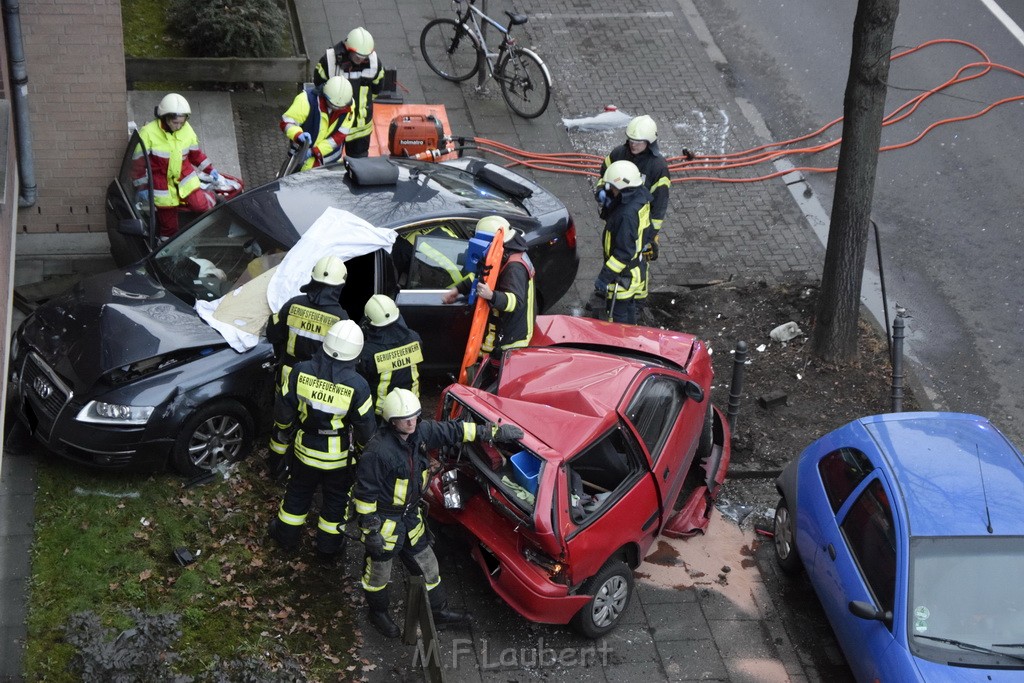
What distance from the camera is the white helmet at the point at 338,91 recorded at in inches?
413

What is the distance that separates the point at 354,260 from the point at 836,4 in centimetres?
978

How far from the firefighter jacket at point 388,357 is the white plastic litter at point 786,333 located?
3.97 metres

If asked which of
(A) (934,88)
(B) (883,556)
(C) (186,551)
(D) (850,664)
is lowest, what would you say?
(C) (186,551)

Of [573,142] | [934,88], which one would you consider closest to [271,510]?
[573,142]

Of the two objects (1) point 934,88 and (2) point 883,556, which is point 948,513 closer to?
(2) point 883,556

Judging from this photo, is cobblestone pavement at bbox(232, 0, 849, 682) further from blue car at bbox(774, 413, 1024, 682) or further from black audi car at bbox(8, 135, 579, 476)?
black audi car at bbox(8, 135, 579, 476)

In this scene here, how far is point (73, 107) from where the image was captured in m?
10.4

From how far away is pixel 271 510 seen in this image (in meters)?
8.26

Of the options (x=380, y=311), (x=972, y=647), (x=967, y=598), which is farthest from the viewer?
(x=380, y=311)

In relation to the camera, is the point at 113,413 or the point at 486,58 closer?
the point at 113,413

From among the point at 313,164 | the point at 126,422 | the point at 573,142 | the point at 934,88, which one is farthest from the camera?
the point at 934,88

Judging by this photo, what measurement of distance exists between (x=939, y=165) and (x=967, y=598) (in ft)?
25.0

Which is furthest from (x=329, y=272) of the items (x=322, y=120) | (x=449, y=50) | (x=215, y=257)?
(x=449, y=50)

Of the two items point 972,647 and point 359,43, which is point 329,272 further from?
point 972,647
